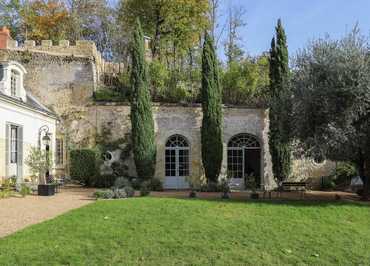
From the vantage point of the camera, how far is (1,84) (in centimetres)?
1808

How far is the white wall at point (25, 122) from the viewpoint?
16969 mm

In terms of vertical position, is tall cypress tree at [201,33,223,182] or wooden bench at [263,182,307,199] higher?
tall cypress tree at [201,33,223,182]

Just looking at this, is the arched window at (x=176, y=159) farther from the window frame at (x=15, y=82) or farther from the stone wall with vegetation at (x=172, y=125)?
the window frame at (x=15, y=82)

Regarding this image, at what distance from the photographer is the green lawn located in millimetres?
7770

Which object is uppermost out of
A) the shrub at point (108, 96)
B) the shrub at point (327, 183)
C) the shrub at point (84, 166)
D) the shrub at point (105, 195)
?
the shrub at point (108, 96)

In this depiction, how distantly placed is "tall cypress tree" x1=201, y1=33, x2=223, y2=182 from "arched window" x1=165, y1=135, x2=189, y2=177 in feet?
5.51

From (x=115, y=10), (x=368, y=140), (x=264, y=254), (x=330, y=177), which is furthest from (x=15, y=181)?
(x=115, y=10)

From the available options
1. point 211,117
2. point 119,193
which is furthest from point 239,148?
point 119,193

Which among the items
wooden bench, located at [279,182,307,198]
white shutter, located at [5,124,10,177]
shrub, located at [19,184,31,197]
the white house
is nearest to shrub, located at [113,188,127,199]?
shrub, located at [19,184,31,197]

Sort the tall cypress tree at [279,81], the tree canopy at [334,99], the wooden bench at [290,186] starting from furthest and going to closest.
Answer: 1. the tall cypress tree at [279,81]
2. the wooden bench at [290,186]
3. the tree canopy at [334,99]

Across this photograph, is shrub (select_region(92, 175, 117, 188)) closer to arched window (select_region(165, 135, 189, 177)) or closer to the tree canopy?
arched window (select_region(165, 135, 189, 177))

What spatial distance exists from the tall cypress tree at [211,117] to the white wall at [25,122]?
7.89 meters

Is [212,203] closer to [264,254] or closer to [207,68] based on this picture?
[264,254]

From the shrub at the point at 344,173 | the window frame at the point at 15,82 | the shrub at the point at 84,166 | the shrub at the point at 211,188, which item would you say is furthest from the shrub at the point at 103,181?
the shrub at the point at 344,173
